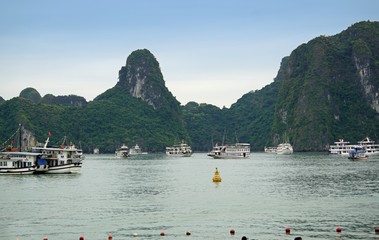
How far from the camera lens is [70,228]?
4916cm

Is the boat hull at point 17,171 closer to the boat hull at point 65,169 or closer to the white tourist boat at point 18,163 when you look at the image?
the white tourist boat at point 18,163

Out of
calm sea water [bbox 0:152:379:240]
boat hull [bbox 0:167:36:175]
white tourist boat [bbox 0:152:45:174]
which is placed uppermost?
white tourist boat [bbox 0:152:45:174]

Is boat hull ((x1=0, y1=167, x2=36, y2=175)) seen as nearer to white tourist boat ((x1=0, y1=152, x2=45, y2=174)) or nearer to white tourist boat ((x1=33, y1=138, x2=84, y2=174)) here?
white tourist boat ((x1=0, y1=152, x2=45, y2=174))

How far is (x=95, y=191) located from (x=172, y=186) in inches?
535

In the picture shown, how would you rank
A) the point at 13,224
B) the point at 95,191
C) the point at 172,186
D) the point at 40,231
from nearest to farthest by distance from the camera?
the point at 40,231 → the point at 13,224 → the point at 95,191 → the point at 172,186

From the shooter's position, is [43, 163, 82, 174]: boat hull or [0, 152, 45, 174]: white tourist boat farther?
[43, 163, 82, 174]: boat hull

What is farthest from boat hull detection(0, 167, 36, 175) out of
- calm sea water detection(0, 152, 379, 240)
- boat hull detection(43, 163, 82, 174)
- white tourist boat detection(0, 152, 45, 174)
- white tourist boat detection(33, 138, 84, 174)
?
calm sea water detection(0, 152, 379, 240)

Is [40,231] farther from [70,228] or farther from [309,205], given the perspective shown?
[309,205]

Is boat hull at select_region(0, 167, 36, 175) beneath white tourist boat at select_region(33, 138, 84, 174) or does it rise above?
beneath

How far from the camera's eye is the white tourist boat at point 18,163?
112281mm

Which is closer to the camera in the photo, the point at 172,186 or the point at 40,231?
the point at 40,231

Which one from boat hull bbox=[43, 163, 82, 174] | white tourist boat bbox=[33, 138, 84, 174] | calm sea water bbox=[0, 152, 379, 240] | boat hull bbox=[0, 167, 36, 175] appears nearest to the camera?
calm sea water bbox=[0, 152, 379, 240]

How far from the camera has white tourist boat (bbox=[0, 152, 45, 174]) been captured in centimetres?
11228

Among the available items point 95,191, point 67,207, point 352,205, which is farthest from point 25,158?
point 352,205
